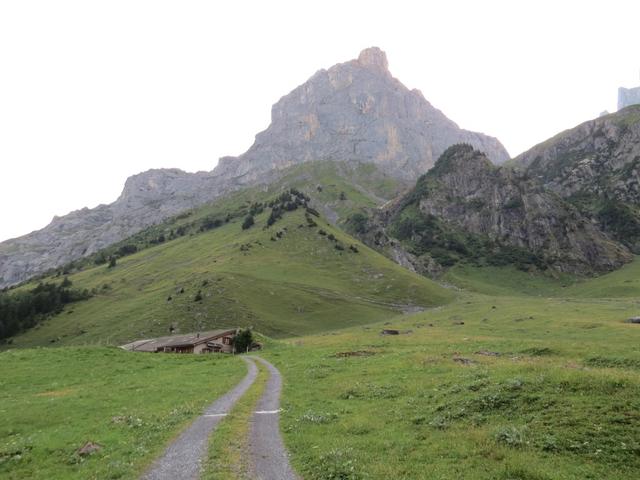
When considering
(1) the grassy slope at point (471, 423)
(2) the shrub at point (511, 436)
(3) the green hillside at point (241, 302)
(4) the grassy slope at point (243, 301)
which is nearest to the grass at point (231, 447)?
(1) the grassy slope at point (471, 423)

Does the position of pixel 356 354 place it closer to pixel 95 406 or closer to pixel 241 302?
pixel 95 406

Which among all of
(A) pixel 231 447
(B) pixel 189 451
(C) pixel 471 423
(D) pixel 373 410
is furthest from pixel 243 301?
(C) pixel 471 423

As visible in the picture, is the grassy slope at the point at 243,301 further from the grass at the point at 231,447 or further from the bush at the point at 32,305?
the grass at the point at 231,447

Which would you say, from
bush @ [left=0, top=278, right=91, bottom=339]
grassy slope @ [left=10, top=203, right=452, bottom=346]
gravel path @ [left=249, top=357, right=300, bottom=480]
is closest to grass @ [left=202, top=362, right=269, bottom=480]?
gravel path @ [left=249, top=357, right=300, bottom=480]

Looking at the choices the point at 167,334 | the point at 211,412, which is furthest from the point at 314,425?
the point at 167,334

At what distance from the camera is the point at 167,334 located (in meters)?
127

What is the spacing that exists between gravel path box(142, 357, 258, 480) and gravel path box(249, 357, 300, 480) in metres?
0.89

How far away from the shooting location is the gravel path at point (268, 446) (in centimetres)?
1737

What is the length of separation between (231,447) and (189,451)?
2.02 m

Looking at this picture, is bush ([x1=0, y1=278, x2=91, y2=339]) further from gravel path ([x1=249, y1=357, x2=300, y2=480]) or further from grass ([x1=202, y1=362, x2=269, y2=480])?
grass ([x1=202, y1=362, x2=269, y2=480])

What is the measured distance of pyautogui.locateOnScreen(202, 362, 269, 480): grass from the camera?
57.1 feet

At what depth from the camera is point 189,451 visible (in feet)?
69.1

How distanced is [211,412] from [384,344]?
4262 centimetres

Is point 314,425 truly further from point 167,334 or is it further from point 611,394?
point 167,334
